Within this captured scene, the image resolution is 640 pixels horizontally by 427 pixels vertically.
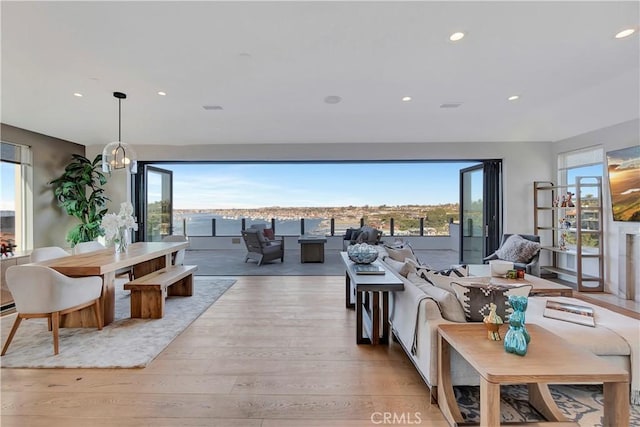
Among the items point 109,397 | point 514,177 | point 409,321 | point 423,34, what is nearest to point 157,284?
point 109,397

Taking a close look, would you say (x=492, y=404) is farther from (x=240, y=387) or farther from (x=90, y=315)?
(x=90, y=315)

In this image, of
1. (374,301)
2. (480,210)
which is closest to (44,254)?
(374,301)

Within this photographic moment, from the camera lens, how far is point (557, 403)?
74.6 inches

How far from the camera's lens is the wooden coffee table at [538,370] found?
50.3 inches

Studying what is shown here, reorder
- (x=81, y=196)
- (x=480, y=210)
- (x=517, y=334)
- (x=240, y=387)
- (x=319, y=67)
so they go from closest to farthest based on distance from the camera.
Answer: (x=517, y=334) → (x=240, y=387) → (x=319, y=67) → (x=81, y=196) → (x=480, y=210)

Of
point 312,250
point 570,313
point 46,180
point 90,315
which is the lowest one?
point 90,315

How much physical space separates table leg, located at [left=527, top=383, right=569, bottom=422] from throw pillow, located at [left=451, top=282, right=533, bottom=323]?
1.45ft

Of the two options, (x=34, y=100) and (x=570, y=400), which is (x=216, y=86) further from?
(x=570, y=400)

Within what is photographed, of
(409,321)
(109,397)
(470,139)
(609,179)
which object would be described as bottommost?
(109,397)

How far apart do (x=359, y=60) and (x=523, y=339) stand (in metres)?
2.78

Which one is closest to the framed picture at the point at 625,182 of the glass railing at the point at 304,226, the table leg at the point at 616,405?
the table leg at the point at 616,405

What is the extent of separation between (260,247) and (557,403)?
5615 millimetres

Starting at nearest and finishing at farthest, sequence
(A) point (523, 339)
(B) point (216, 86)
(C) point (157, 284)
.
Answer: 1. (A) point (523, 339)
2. (C) point (157, 284)
3. (B) point (216, 86)

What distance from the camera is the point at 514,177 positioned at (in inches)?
211
